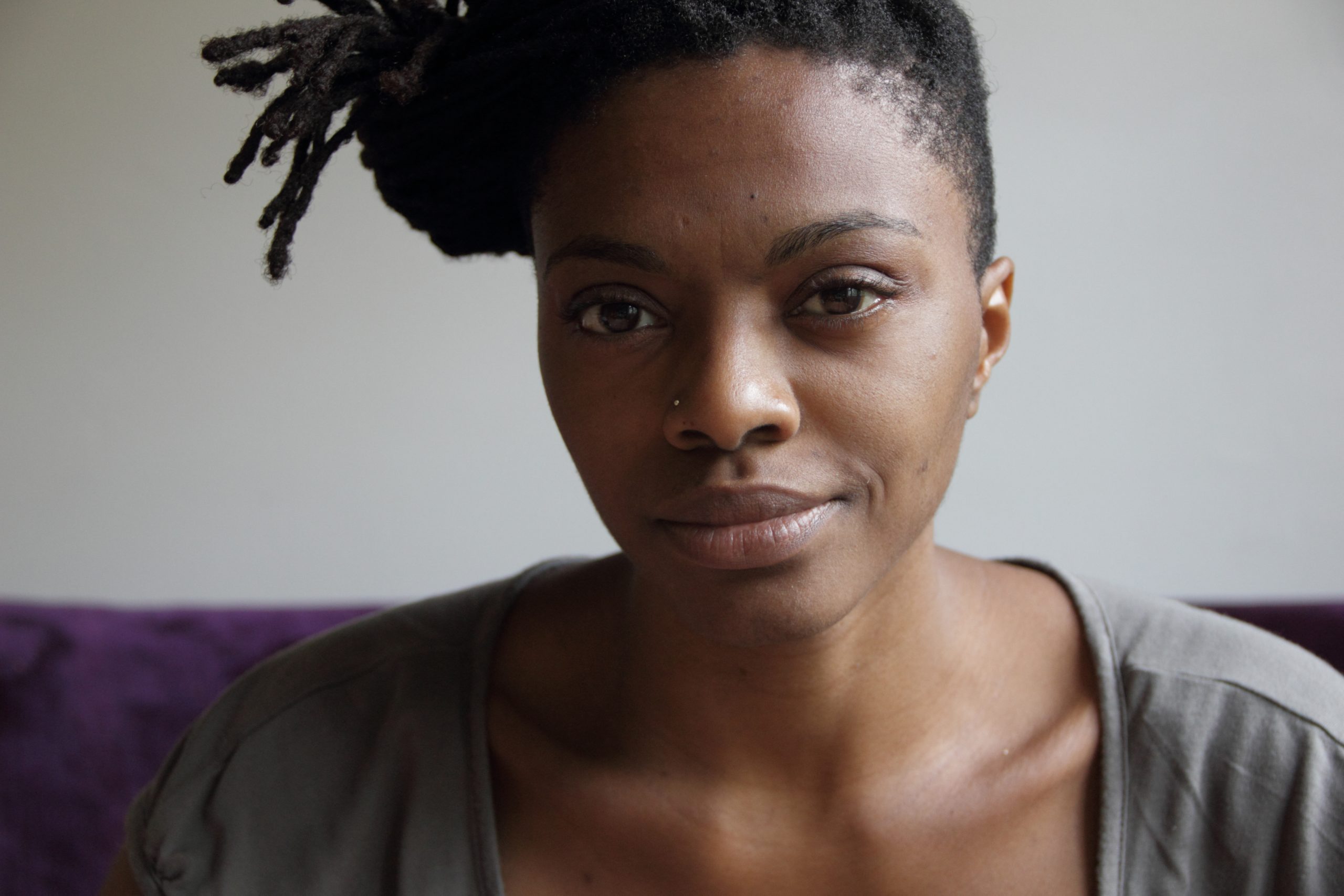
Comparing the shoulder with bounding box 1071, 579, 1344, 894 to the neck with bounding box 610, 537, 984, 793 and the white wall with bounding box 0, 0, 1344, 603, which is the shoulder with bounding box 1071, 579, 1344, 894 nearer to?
the neck with bounding box 610, 537, 984, 793

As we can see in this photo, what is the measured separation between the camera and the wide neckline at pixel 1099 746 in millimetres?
1009

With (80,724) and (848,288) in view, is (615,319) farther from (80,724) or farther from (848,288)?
(80,724)

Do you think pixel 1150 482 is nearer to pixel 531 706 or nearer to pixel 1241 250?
pixel 1241 250

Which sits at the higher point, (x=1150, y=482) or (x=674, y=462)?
(x=674, y=462)

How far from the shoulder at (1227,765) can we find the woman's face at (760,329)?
1.05 ft

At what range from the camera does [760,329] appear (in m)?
0.84

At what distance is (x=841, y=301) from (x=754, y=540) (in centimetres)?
18

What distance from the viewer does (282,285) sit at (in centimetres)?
183

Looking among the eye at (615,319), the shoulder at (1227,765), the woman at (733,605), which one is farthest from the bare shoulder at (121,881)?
the shoulder at (1227,765)

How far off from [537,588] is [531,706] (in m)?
0.15

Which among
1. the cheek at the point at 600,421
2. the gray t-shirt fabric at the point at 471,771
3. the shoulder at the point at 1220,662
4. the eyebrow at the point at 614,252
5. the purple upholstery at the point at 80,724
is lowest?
the purple upholstery at the point at 80,724

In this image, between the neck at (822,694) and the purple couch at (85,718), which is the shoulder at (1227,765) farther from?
the purple couch at (85,718)

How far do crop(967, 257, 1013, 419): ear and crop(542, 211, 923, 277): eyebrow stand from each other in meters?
0.16

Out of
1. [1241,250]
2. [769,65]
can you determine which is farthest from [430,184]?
[1241,250]
